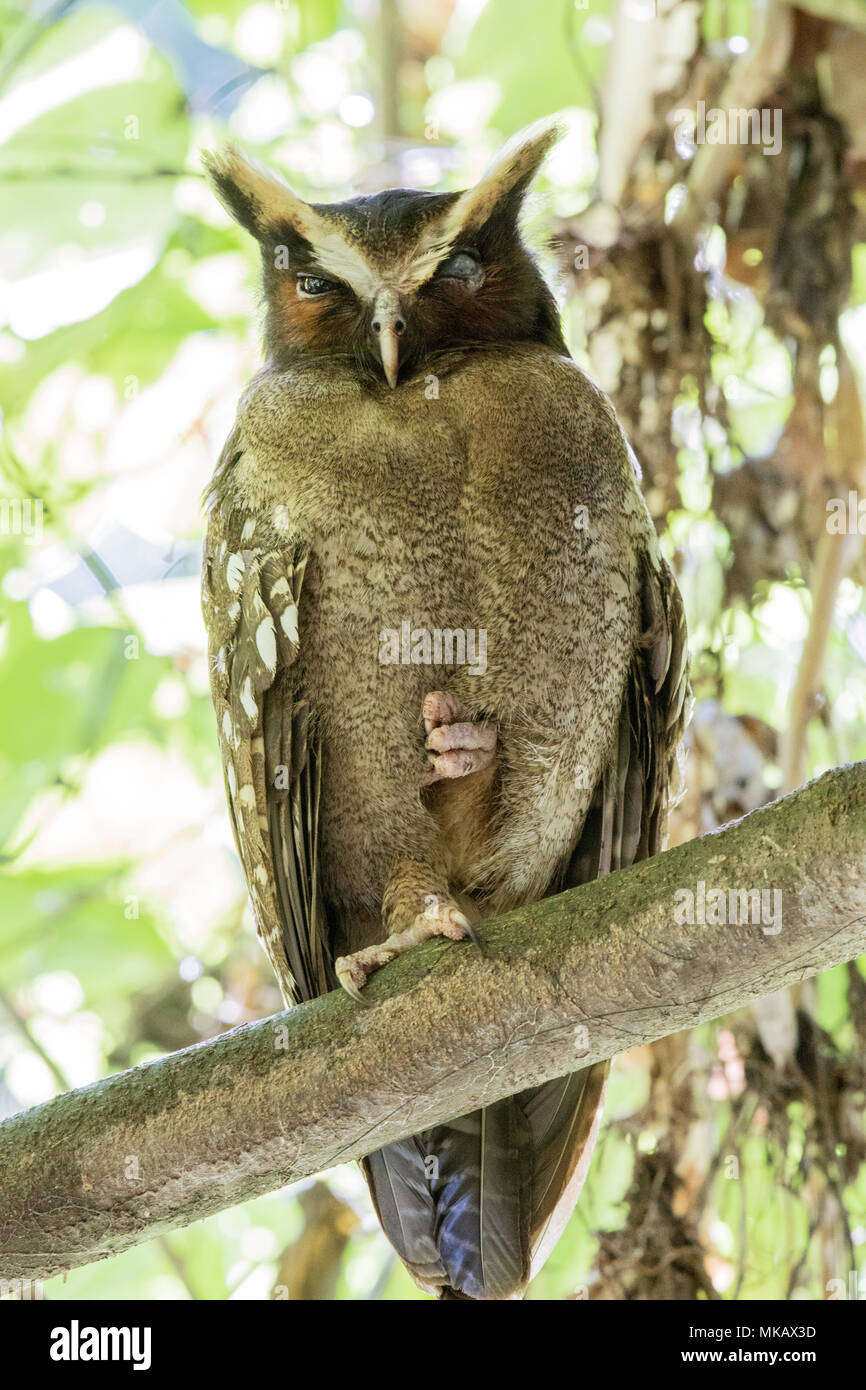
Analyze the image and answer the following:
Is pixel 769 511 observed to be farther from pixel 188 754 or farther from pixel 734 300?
pixel 188 754

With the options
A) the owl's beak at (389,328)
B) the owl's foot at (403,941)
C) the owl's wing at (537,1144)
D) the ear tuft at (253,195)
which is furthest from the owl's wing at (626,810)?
the ear tuft at (253,195)

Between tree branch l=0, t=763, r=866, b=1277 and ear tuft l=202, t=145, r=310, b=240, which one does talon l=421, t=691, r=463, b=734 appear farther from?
ear tuft l=202, t=145, r=310, b=240

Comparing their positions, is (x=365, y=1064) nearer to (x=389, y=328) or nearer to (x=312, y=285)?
A: (x=389, y=328)

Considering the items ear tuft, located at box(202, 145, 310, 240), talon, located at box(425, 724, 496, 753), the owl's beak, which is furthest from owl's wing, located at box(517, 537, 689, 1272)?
ear tuft, located at box(202, 145, 310, 240)

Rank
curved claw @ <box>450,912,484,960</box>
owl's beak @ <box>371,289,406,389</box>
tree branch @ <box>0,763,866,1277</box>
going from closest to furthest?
tree branch @ <box>0,763,866,1277</box>, curved claw @ <box>450,912,484,960</box>, owl's beak @ <box>371,289,406,389</box>

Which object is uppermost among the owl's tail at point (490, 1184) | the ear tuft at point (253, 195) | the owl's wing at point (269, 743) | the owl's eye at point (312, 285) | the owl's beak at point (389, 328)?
the ear tuft at point (253, 195)

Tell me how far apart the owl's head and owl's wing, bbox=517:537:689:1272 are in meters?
0.58

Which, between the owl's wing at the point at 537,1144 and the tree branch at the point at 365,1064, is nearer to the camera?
the tree branch at the point at 365,1064

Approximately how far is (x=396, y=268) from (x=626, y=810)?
113 cm

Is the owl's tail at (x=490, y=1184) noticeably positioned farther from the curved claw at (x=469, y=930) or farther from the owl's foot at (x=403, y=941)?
the curved claw at (x=469, y=930)

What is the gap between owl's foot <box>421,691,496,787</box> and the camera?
8.30 ft

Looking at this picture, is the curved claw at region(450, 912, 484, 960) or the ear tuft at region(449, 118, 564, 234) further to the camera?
the ear tuft at region(449, 118, 564, 234)

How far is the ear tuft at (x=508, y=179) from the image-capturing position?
8.39 ft

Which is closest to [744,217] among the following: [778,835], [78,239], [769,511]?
[769,511]
